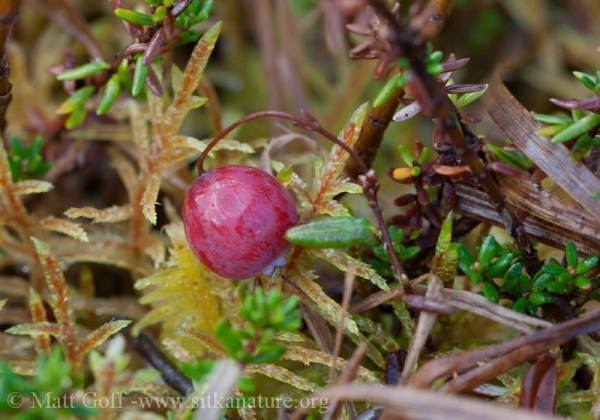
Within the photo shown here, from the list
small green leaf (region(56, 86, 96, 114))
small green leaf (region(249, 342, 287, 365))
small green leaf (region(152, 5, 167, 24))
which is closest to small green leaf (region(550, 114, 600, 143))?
small green leaf (region(249, 342, 287, 365))

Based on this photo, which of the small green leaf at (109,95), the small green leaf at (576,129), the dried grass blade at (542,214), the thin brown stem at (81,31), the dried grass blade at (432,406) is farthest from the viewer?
the thin brown stem at (81,31)

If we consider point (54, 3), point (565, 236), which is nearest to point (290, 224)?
point (565, 236)

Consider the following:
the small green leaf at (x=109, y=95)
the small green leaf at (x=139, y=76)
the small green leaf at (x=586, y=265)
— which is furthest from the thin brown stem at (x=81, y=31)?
the small green leaf at (x=586, y=265)

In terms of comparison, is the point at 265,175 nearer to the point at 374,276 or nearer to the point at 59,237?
the point at 374,276

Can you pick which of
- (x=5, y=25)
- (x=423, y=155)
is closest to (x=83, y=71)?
(x=5, y=25)

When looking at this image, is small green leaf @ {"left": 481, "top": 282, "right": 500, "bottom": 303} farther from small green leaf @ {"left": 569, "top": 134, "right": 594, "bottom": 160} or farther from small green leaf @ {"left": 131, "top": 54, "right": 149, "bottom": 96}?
small green leaf @ {"left": 131, "top": 54, "right": 149, "bottom": 96}

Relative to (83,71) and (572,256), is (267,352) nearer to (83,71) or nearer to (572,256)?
(572,256)

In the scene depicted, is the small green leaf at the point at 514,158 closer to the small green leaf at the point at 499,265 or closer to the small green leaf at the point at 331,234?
the small green leaf at the point at 499,265
